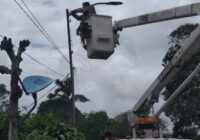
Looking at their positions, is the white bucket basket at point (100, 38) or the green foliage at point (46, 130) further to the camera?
the green foliage at point (46, 130)

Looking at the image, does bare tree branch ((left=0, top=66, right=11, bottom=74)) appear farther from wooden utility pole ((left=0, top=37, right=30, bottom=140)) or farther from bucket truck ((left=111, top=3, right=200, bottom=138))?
bucket truck ((left=111, top=3, right=200, bottom=138))

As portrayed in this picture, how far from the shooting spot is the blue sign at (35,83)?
9961mm

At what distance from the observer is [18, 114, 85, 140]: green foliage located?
Answer: 14.7 m

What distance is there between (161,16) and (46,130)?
4339mm

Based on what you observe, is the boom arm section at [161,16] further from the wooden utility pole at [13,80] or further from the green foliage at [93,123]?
the green foliage at [93,123]

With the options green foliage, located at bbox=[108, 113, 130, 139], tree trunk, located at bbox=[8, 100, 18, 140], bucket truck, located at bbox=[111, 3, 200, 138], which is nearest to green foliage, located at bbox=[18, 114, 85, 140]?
bucket truck, located at bbox=[111, 3, 200, 138]

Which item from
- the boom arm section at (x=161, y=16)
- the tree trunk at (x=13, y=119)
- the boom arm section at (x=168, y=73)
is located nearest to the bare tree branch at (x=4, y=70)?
the tree trunk at (x=13, y=119)

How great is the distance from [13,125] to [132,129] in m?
8.14

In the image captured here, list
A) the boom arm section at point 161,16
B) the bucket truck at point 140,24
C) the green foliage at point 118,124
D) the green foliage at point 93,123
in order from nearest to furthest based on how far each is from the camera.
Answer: the bucket truck at point 140,24, the boom arm section at point 161,16, the green foliage at point 118,124, the green foliage at point 93,123

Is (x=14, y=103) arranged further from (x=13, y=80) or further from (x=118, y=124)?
(x=118, y=124)

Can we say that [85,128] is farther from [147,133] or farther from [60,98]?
[147,133]

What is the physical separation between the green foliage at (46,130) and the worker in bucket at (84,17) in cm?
275

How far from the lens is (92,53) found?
13367 millimetres

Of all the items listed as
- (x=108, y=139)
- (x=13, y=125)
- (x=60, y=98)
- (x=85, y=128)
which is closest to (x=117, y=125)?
(x=85, y=128)
